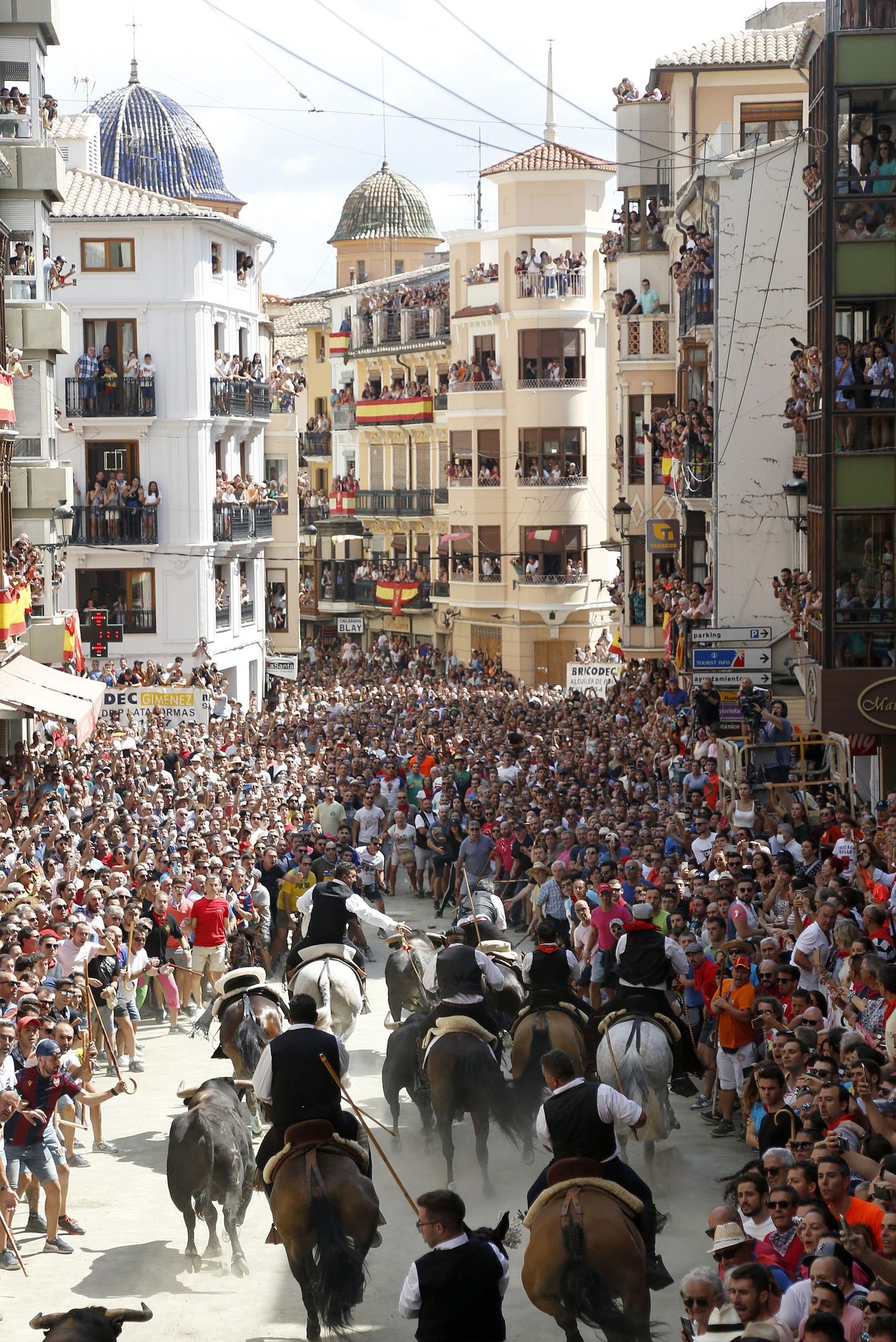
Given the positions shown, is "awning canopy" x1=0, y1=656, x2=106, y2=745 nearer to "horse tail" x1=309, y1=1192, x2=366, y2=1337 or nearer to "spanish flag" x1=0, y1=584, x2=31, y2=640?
"spanish flag" x1=0, y1=584, x2=31, y2=640

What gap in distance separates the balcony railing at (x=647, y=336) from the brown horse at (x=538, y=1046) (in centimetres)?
2761

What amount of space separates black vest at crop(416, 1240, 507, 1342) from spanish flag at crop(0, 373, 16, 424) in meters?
21.3

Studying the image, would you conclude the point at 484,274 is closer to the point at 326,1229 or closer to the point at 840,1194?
the point at 326,1229

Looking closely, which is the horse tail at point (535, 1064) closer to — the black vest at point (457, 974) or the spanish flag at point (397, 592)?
the black vest at point (457, 974)

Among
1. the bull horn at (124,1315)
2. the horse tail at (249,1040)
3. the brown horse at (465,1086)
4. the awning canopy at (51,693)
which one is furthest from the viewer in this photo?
the awning canopy at (51,693)

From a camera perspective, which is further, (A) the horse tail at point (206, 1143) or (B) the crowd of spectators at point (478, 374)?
(B) the crowd of spectators at point (478, 374)

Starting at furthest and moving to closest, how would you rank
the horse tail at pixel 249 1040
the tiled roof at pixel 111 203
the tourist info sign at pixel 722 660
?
the tiled roof at pixel 111 203
the tourist info sign at pixel 722 660
the horse tail at pixel 249 1040

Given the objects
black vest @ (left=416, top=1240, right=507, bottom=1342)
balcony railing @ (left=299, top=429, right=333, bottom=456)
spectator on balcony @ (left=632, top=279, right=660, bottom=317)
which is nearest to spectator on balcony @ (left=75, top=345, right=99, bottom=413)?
spectator on balcony @ (left=632, top=279, right=660, bottom=317)

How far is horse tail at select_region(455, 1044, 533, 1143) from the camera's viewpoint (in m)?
13.4

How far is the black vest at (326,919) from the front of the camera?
55.4ft

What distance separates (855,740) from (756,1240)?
15.2 meters

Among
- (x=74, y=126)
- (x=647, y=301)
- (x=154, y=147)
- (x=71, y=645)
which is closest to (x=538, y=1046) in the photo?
(x=71, y=645)

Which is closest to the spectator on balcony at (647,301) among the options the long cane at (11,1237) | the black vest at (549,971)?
the black vest at (549,971)

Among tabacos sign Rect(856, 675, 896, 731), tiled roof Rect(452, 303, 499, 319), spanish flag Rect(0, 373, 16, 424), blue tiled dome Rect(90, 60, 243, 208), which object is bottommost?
tabacos sign Rect(856, 675, 896, 731)
